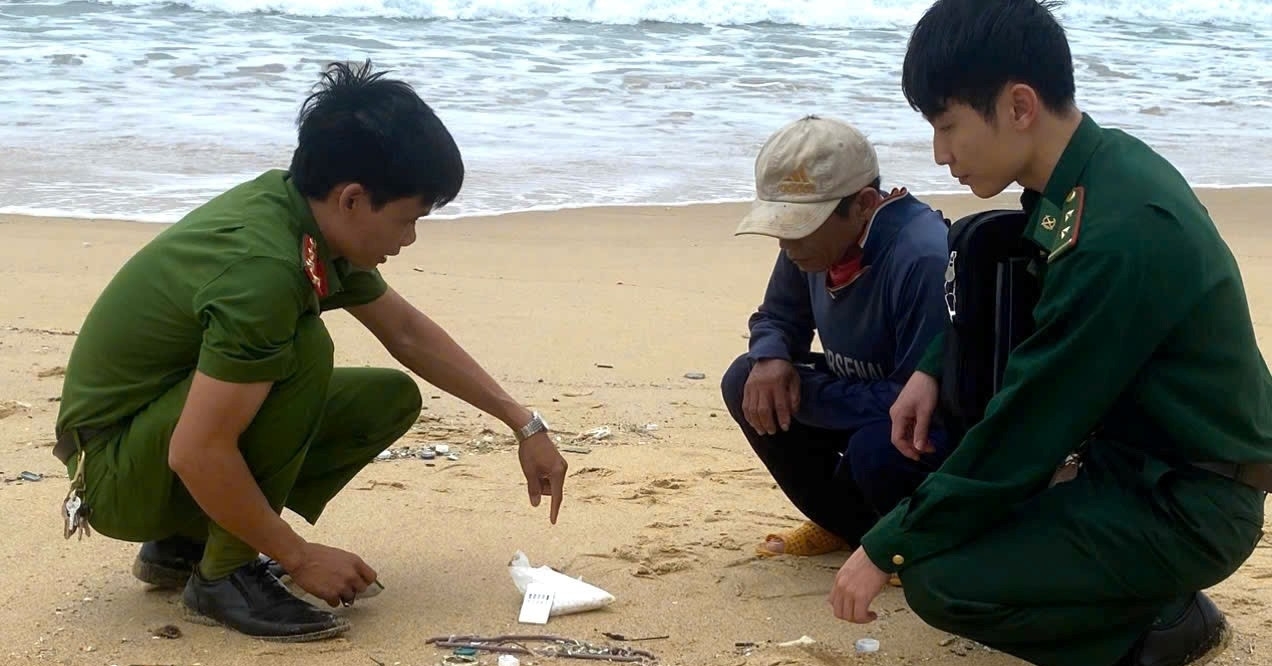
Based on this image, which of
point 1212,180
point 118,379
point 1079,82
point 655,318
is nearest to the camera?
point 118,379

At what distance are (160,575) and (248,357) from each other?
755 mm

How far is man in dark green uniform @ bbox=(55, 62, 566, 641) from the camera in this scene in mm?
2580

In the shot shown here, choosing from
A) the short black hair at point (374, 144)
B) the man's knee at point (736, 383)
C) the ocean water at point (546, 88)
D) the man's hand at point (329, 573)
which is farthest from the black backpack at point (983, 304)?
the ocean water at point (546, 88)

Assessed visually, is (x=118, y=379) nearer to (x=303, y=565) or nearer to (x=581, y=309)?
(x=303, y=565)

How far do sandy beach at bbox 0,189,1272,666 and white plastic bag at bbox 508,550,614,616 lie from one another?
24 millimetres

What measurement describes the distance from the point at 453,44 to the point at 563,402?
9556mm

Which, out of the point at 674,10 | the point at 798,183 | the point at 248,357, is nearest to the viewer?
the point at 248,357

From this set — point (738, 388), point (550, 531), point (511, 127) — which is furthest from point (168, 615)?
point (511, 127)

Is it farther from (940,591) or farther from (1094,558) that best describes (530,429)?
(1094,558)

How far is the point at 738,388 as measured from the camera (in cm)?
328

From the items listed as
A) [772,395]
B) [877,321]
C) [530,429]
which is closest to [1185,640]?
[877,321]

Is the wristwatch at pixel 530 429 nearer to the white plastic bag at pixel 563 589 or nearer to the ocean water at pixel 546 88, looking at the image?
the white plastic bag at pixel 563 589

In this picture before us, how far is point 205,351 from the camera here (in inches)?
100

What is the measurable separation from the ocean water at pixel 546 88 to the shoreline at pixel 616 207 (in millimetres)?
95
